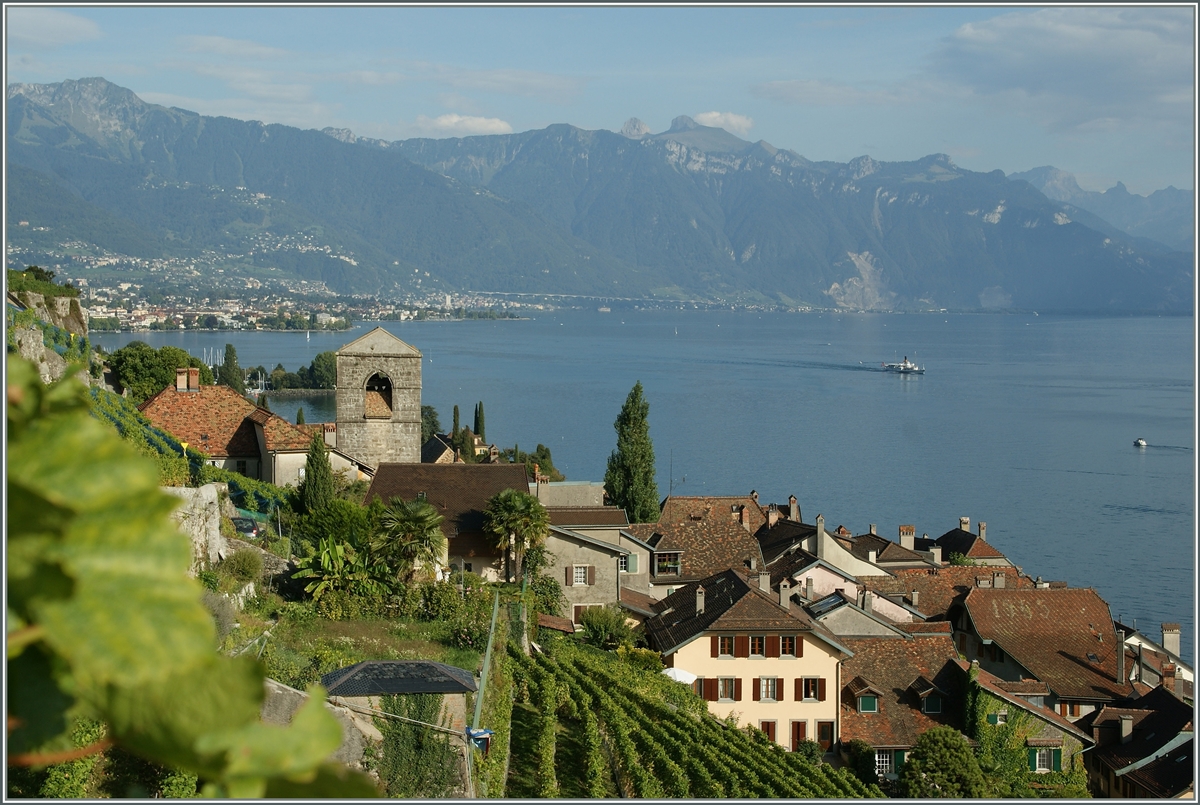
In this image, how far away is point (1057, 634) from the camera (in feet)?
115

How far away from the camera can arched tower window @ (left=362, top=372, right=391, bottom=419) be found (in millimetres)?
37406

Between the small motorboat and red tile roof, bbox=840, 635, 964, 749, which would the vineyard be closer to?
red tile roof, bbox=840, 635, 964, 749

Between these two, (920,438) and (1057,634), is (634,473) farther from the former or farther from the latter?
(920,438)

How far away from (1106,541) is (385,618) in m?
48.7

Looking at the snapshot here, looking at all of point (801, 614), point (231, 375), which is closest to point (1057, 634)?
point (801, 614)

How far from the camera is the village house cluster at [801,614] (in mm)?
28188

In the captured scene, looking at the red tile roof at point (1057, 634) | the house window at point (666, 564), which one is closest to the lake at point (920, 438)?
the red tile roof at point (1057, 634)

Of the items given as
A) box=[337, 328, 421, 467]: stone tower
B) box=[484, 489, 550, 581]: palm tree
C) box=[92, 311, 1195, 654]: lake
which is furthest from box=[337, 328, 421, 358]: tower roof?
box=[92, 311, 1195, 654]: lake

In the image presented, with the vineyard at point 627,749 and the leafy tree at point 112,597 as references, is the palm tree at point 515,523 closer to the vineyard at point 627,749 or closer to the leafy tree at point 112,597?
the vineyard at point 627,749

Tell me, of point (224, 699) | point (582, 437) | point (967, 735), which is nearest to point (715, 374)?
point (582, 437)

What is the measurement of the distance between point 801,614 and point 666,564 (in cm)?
653

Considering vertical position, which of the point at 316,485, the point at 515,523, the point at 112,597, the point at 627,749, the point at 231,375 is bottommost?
the point at 627,749

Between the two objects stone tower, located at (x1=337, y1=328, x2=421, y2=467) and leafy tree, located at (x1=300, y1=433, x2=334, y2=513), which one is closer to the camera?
leafy tree, located at (x1=300, y1=433, x2=334, y2=513)

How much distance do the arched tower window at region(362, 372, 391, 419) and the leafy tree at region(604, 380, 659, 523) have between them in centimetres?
1014
